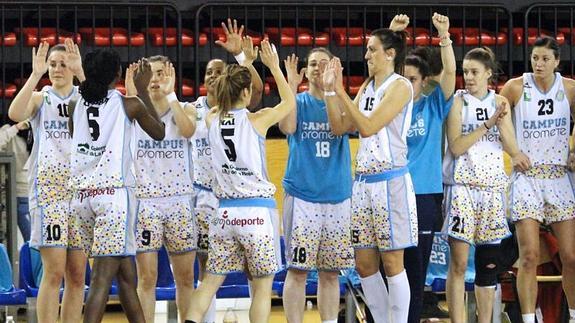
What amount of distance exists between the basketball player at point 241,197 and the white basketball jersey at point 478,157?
1.30m

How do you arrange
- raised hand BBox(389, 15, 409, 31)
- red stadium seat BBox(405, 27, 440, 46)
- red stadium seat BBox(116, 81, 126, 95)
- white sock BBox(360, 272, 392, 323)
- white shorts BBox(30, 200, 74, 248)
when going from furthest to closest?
red stadium seat BBox(405, 27, 440, 46)
red stadium seat BBox(116, 81, 126, 95)
raised hand BBox(389, 15, 409, 31)
white shorts BBox(30, 200, 74, 248)
white sock BBox(360, 272, 392, 323)

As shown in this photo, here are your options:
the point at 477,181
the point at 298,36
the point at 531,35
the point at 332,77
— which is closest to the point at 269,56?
the point at 332,77

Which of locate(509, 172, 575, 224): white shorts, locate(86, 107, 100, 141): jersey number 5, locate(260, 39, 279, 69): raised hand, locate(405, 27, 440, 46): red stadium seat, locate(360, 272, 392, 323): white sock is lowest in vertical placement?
locate(360, 272, 392, 323): white sock

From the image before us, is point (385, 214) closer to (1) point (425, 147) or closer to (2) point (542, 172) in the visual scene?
(1) point (425, 147)

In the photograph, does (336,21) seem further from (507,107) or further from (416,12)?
(507,107)

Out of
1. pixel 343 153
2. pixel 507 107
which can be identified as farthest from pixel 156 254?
pixel 507 107

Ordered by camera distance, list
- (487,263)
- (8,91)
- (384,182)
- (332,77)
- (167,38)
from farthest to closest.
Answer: (167,38), (8,91), (487,263), (384,182), (332,77)

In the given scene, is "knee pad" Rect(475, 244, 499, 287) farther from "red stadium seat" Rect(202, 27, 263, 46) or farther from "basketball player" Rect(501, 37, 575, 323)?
"red stadium seat" Rect(202, 27, 263, 46)

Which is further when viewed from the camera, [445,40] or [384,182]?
[445,40]

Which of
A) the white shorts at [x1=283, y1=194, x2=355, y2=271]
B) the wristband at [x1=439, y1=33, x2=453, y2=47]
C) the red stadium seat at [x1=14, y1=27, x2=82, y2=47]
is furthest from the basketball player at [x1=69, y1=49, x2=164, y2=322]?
the red stadium seat at [x1=14, y1=27, x2=82, y2=47]

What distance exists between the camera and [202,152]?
9555 millimetres

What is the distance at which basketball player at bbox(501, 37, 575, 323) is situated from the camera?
952 centimetres

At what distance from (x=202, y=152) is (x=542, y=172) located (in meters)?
2.25

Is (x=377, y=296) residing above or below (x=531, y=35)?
below
